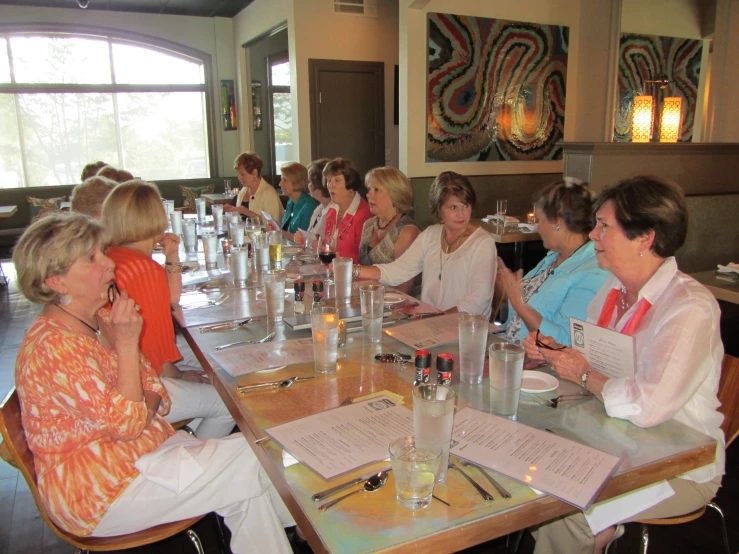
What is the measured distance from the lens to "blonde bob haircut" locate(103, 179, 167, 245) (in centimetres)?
236

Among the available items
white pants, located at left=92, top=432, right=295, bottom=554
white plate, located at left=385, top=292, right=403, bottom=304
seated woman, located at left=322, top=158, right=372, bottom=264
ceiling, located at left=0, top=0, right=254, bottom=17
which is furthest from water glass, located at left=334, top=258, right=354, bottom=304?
ceiling, located at left=0, top=0, right=254, bottom=17

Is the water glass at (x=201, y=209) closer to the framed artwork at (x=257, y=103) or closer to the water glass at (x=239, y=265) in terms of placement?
the water glass at (x=239, y=265)

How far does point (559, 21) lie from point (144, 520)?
22.0 ft

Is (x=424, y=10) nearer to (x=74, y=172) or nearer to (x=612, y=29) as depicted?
(x=612, y=29)

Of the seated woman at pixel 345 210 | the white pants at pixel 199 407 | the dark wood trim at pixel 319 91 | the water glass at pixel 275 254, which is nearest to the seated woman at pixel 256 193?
the seated woman at pixel 345 210

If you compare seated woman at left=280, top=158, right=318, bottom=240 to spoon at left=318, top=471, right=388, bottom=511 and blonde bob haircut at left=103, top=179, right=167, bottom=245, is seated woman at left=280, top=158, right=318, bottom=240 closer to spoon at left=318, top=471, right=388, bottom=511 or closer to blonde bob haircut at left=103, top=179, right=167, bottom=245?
blonde bob haircut at left=103, top=179, right=167, bottom=245

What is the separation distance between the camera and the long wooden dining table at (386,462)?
972mm

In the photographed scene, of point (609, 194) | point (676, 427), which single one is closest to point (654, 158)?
point (609, 194)

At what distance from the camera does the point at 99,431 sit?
4.89ft

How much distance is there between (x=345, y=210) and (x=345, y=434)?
2998 millimetres

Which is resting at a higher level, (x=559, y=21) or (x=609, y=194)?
(x=559, y=21)

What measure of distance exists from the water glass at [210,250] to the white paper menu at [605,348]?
7.35 feet

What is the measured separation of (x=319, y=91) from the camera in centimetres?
710

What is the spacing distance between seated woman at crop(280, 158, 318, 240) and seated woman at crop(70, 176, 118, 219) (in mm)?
1791
